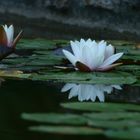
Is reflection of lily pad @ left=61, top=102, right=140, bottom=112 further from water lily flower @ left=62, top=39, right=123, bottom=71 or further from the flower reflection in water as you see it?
water lily flower @ left=62, top=39, right=123, bottom=71

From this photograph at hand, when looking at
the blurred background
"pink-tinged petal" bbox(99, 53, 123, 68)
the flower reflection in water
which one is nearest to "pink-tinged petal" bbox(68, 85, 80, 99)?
the flower reflection in water

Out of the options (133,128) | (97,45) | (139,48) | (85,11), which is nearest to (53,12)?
Answer: (85,11)

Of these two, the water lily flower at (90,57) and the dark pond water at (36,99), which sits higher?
the water lily flower at (90,57)

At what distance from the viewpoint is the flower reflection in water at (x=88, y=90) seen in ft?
7.38

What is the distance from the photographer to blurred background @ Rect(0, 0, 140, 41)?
5000mm

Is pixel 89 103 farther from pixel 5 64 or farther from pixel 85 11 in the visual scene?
pixel 85 11

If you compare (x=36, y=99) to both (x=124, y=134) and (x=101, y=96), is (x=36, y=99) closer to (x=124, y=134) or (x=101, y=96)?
(x=101, y=96)

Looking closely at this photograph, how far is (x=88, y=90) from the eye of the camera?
235cm

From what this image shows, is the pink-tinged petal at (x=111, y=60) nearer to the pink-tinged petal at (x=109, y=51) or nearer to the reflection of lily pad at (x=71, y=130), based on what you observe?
the pink-tinged petal at (x=109, y=51)

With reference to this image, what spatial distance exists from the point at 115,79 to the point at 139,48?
31.1 inches

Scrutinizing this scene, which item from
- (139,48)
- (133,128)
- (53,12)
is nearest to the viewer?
(133,128)

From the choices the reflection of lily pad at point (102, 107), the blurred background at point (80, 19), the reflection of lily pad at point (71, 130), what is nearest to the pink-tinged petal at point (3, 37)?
the reflection of lily pad at point (102, 107)

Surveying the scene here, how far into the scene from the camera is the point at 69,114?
1.86 metres

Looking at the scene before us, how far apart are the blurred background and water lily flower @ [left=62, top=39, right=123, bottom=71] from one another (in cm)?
216
